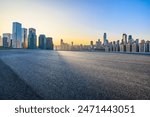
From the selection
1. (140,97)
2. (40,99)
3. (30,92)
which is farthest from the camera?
(30,92)

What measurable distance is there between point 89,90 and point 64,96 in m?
2.25

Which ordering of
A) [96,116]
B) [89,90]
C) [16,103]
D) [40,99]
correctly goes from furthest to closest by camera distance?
[89,90] < [40,99] < [16,103] < [96,116]

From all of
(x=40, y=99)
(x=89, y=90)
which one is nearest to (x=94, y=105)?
(x=40, y=99)

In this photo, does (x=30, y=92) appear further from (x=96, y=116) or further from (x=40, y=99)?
(x=96, y=116)

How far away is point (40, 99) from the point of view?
1100 centimetres

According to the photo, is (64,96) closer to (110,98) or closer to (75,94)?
(75,94)

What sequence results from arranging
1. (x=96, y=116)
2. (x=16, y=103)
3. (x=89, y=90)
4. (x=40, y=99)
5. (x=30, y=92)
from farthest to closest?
1. (x=89, y=90)
2. (x=30, y=92)
3. (x=40, y=99)
4. (x=16, y=103)
5. (x=96, y=116)

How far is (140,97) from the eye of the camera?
1180 cm

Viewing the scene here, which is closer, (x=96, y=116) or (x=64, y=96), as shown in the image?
(x=96, y=116)

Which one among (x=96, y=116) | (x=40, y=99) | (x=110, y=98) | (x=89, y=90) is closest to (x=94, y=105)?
(x=96, y=116)

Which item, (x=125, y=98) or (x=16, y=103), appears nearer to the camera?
(x=16, y=103)

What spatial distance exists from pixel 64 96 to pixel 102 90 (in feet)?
9.56

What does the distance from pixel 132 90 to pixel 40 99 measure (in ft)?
19.8

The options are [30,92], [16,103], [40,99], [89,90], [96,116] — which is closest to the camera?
[96,116]
